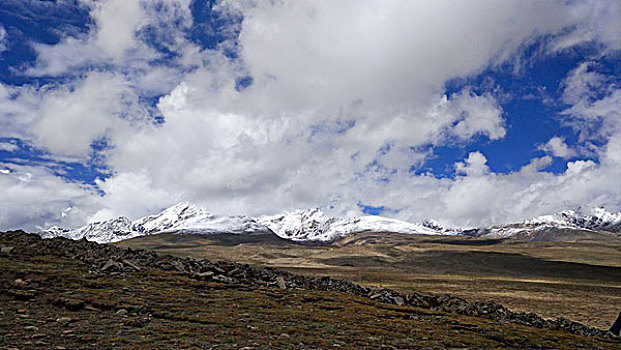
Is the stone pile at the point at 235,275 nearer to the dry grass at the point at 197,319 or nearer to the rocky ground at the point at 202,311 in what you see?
the rocky ground at the point at 202,311

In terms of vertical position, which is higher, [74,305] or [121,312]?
[74,305]

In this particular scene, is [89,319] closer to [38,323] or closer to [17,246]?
[38,323]

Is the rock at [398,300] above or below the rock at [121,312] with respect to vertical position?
below

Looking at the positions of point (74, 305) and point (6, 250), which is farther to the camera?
point (6, 250)

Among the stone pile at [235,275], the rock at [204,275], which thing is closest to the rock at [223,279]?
the stone pile at [235,275]

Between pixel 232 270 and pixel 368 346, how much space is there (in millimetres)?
17864

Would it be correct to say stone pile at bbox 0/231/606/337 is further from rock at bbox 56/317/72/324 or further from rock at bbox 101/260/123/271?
rock at bbox 56/317/72/324

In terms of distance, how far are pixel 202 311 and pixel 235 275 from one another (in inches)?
442

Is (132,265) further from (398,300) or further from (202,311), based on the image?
(398,300)

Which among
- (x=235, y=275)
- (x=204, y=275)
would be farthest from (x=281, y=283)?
(x=204, y=275)

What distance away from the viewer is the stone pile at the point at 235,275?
2709cm

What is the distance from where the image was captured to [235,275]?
3002 cm

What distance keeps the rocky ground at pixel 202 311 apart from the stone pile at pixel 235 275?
91 mm

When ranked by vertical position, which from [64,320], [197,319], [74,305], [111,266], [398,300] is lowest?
[398,300]
